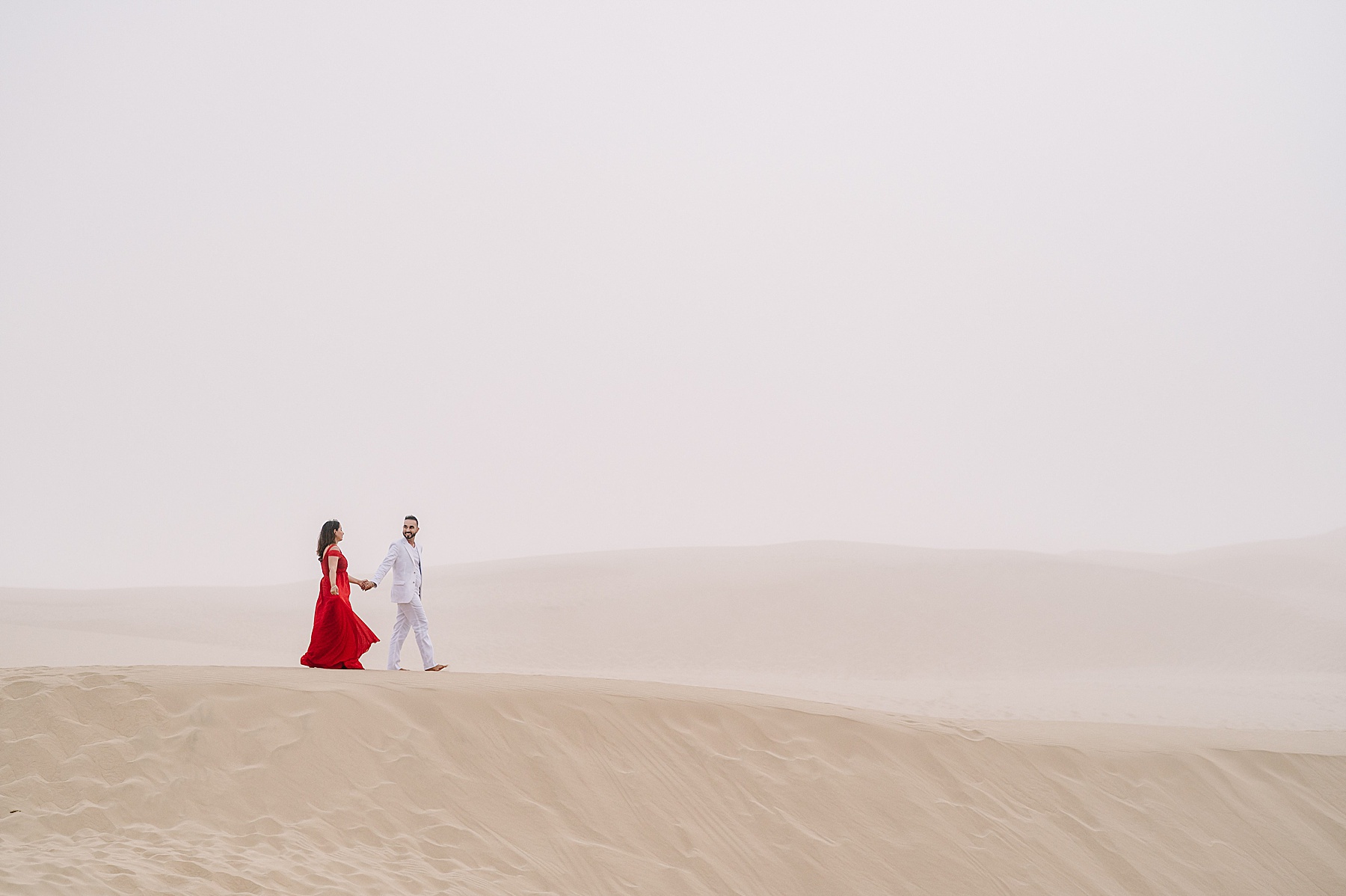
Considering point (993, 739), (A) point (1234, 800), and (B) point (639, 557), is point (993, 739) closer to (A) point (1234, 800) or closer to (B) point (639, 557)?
(A) point (1234, 800)

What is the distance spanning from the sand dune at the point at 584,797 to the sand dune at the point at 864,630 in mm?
5515

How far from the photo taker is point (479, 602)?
27.3m

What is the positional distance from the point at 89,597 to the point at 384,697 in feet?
81.5

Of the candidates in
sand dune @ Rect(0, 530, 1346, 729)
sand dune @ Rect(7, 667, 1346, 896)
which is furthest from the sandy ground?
sand dune @ Rect(0, 530, 1346, 729)

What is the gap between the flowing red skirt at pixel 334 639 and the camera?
393 inches

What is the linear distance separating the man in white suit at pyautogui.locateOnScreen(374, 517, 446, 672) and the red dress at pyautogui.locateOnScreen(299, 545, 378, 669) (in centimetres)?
54

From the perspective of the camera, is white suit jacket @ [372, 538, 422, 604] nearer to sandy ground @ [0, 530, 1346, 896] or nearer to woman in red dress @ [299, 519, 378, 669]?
woman in red dress @ [299, 519, 378, 669]

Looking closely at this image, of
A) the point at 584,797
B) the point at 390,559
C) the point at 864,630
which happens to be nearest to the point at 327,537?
the point at 390,559

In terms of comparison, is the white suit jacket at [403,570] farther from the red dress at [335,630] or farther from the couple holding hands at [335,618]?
the red dress at [335,630]

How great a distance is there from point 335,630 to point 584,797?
3735 mm

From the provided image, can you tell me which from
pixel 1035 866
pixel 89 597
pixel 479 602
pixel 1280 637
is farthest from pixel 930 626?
pixel 89 597

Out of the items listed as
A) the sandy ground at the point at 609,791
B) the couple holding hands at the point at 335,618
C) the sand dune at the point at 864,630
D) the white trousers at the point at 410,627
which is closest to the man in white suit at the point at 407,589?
the white trousers at the point at 410,627

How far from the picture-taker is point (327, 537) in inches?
395

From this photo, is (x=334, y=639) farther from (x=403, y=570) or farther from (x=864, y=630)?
(x=864, y=630)
